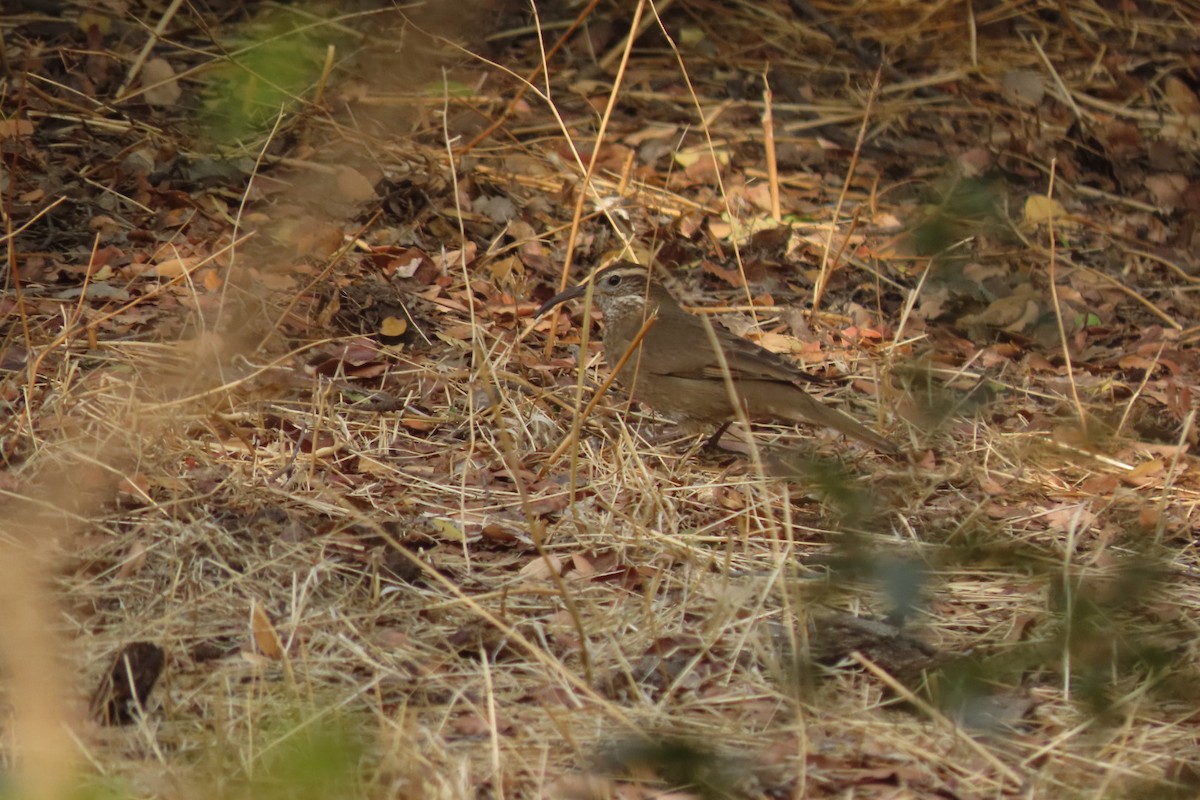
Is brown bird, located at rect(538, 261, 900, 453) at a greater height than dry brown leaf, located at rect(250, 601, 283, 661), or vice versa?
dry brown leaf, located at rect(250, 601, 283, 661)

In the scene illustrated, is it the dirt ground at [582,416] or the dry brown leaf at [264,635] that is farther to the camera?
the dry brown leaf at [264,635]

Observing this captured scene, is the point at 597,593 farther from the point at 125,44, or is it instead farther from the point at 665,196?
the point at 125,44

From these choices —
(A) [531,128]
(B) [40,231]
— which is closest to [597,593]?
(B) [40,231]

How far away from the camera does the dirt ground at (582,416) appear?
7.49 feet

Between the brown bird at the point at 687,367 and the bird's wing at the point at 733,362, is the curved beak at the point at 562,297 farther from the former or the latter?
the bird's wing at the point at 733,362

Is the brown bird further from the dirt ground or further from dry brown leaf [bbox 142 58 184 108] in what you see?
dry brown leaf [bbox 142 58 184 108]

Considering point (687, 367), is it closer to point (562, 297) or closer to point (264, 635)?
point (562, 297)

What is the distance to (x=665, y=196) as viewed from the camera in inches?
319

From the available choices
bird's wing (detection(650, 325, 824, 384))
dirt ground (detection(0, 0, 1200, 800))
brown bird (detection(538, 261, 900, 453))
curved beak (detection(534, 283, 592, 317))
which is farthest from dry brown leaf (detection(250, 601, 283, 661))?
curved beak (detection(534, 283, 592, 317))

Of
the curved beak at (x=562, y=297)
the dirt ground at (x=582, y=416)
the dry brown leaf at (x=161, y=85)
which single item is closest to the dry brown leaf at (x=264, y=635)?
the dirt ground at (x=582, y=416)

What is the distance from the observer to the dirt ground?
7.49ft

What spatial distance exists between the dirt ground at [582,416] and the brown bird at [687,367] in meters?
0.16

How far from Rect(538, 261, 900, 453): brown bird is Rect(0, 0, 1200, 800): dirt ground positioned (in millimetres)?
163

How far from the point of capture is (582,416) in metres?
5.66
